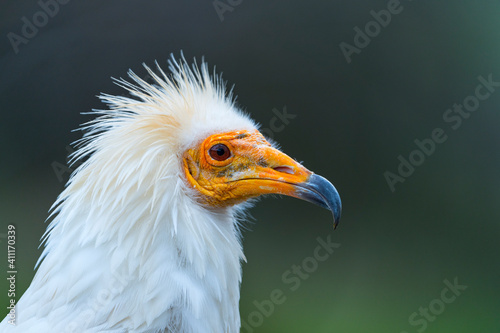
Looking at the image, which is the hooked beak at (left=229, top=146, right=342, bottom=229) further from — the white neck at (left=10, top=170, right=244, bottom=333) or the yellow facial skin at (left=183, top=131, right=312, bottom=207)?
the white neck at (left=10, top=170, right=244, bottom=333)

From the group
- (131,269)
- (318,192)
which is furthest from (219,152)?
(131,269)

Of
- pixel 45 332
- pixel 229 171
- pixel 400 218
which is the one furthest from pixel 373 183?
pixel 45 332

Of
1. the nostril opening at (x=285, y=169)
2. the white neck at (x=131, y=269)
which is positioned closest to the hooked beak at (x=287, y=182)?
the nostril opening at (x=285, y=169)

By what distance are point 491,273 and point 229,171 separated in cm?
381

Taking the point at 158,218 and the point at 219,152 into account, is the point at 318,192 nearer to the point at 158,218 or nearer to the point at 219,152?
the point at 219,152

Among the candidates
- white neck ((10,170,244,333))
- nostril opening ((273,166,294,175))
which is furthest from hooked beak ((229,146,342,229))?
white neck ((10,170,244,333))

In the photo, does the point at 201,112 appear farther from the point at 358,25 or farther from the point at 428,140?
the point at 428,140

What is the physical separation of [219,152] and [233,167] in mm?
79

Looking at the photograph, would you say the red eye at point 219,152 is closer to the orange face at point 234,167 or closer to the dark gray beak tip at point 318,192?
the orange face at point 234,167

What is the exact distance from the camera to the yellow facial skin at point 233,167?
178cm

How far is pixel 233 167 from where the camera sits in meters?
1.82

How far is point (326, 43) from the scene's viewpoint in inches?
165

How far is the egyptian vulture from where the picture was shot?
1.57 metres

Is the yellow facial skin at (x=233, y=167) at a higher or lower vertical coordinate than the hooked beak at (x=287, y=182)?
higher
